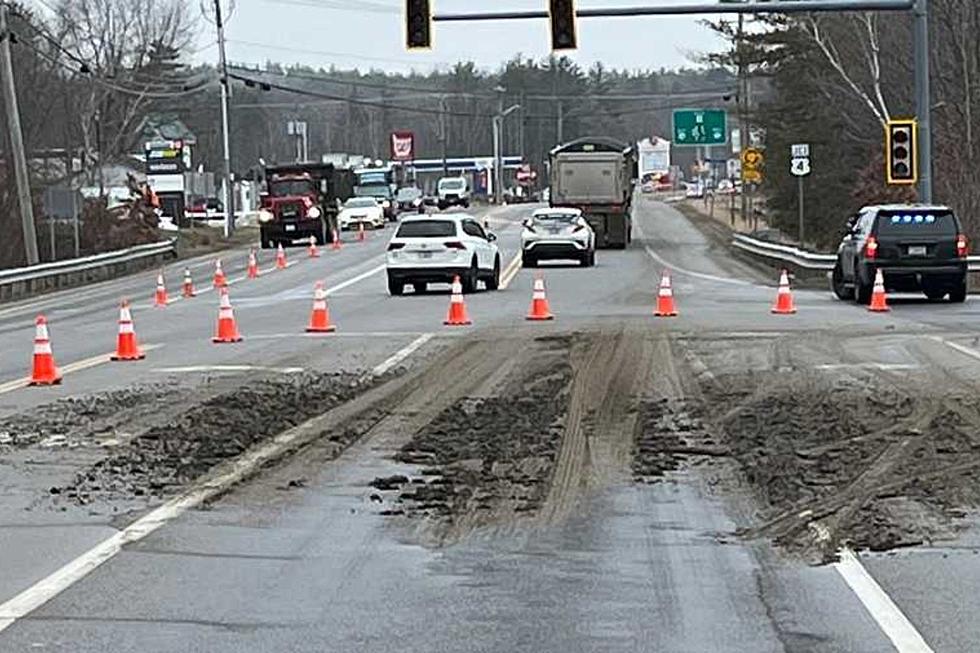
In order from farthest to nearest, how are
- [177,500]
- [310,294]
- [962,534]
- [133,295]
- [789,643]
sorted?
[133,295] < [310,294] < [177,500] < [962,534] < [789,643]

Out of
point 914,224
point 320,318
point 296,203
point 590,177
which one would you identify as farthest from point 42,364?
point 296,203

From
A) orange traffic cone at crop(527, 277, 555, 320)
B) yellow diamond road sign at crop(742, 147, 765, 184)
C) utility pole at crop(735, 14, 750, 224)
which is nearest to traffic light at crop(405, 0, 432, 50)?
orange traffic cone at crop(527, 277, 555, 320)

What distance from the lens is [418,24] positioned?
3198 centimetres

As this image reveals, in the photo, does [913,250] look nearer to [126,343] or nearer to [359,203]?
[126,343]

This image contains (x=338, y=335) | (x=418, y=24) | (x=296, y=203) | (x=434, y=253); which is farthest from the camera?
(x=296, y=203)

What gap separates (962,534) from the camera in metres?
10.1

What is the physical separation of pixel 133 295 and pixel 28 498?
1263 inches

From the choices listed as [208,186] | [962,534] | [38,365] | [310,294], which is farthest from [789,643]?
[208,186]

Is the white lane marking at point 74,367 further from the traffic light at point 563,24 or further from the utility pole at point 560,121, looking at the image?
the utility pole at point 560,121

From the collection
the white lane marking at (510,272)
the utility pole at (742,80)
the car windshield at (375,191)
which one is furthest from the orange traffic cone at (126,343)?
the car windshield at (375,191)

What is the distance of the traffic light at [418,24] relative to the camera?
3181cm

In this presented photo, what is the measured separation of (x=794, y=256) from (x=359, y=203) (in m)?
42.1

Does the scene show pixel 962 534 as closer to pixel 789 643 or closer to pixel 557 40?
pixel 789 643

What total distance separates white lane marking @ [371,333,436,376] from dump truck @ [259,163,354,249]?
1633 inches
